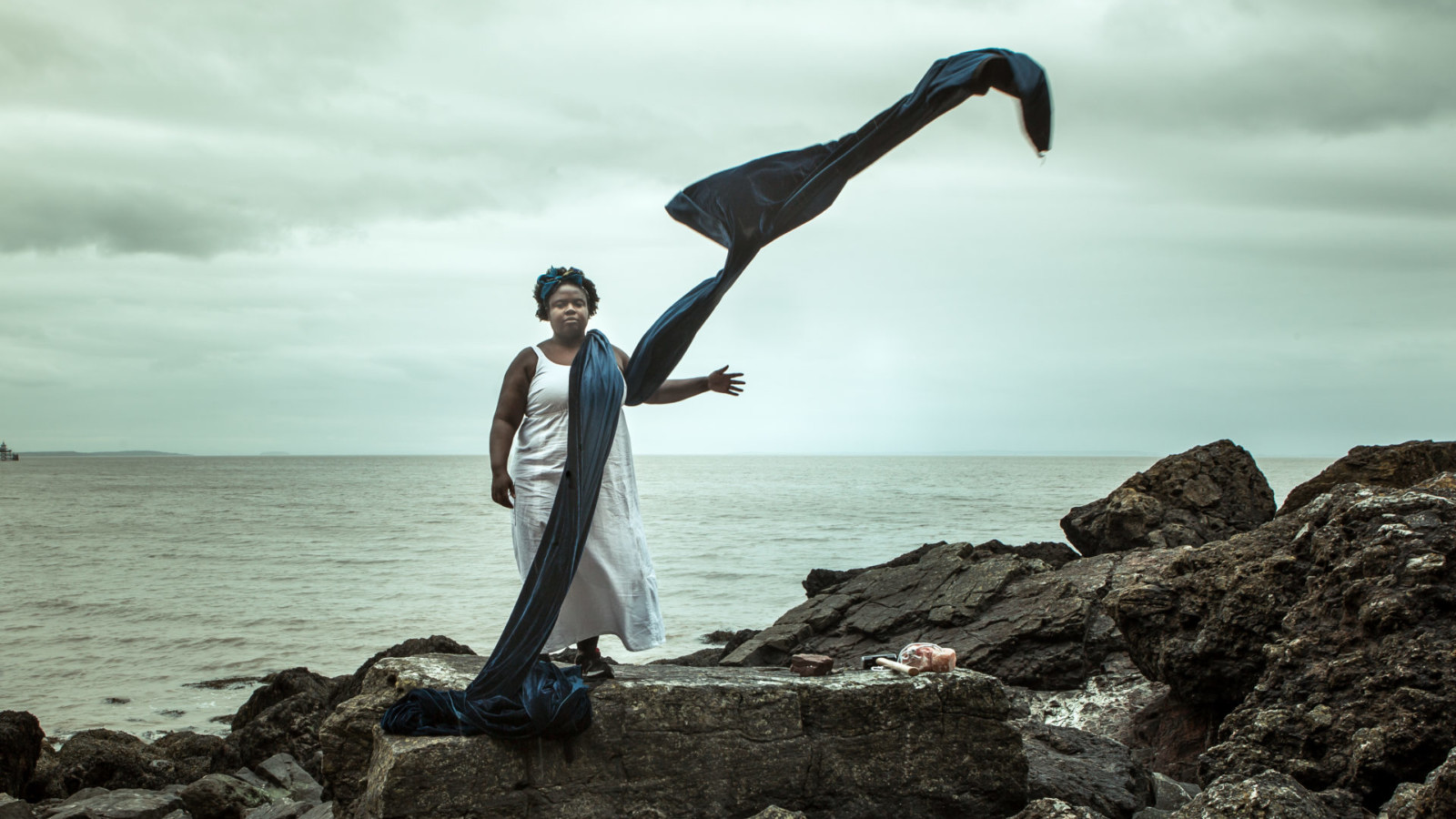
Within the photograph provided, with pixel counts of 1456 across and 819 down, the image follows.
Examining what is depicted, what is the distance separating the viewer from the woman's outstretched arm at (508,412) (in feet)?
15.5

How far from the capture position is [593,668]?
461 centimetres

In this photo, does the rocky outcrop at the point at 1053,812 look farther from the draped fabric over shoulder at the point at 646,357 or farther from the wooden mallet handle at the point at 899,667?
the draped fabric over shoulder at the point at 646,357

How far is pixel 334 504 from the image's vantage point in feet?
199

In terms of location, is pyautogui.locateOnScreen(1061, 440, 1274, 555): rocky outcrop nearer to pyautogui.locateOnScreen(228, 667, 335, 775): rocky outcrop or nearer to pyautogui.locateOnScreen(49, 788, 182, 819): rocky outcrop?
pyautogui.locateOnScreen(228, 667, 335, 775): rocky outcrop

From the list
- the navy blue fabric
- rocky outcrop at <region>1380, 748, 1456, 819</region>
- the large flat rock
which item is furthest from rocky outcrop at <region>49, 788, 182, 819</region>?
rocky outcrop at <region>1380, 748, 1456, 819</region>

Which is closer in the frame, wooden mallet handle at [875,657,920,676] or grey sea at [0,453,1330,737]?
wooden mallet handle at [875,657,920,676]

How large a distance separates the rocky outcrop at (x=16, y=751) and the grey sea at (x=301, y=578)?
362 cm

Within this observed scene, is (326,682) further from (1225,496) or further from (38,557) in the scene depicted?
(38,557)

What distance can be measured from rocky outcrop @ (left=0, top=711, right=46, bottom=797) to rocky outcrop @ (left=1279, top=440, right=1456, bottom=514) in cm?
1071

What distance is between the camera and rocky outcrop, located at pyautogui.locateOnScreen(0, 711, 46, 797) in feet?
25.7

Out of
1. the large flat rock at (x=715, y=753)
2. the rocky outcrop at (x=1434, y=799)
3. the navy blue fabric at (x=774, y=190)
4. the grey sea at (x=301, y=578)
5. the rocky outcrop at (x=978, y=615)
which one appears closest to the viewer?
the rocky outcrop at (x=1434, y=799)

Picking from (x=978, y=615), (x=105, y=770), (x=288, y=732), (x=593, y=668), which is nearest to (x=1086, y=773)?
(x=593, y=668)

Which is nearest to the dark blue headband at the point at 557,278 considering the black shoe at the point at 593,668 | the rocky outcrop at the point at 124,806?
the black shoe at the point at 593,668

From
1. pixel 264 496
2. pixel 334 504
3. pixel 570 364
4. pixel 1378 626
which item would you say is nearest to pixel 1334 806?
pixel 1378 626
